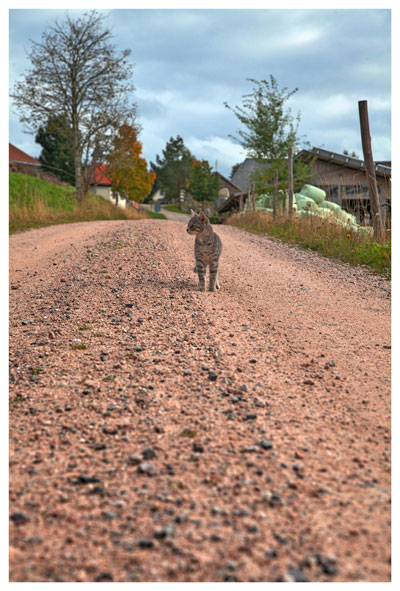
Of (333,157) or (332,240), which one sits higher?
(333,157)

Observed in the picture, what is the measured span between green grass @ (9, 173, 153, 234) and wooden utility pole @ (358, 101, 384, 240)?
10.9 metres

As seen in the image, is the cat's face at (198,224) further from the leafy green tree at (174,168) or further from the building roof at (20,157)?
the leafy green tree at (174,168)

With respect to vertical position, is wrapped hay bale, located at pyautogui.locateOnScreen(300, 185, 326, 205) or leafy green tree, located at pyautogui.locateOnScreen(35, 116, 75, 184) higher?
leafy green tree, located at pyautogui.locateOnScreen(35, 116, 75, 184)

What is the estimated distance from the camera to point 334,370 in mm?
4129

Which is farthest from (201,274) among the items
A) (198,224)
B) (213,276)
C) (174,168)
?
(174,168)

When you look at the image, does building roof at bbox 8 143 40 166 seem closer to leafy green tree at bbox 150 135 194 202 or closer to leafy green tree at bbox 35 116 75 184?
leafy green tree at bbox 35 116 75 184

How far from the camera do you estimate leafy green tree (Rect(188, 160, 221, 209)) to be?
5916cm

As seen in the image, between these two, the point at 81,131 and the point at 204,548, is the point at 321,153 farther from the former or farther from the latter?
the point at 204,548

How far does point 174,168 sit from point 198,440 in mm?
74949

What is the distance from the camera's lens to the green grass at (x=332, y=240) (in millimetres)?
9883

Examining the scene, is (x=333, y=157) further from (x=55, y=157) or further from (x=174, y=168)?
(x=174, y=168)

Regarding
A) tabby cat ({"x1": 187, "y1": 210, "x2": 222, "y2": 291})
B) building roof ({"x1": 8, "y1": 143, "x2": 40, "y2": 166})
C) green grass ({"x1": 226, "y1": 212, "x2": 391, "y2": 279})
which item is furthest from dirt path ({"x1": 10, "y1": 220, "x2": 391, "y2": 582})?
building roof ({"x1": 8, "y1": 143, "x2": 40, "y2": 166})

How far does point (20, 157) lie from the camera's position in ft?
151

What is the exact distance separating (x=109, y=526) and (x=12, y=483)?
74 centimetres
